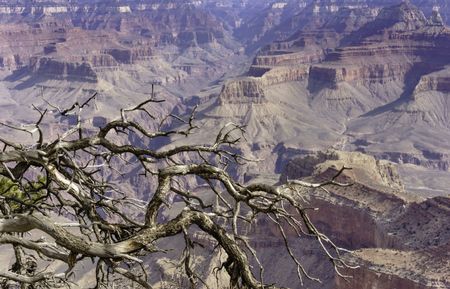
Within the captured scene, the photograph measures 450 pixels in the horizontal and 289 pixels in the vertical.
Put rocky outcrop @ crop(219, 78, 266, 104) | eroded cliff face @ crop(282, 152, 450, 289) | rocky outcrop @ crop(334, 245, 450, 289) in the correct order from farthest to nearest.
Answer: rocky outcrop @ crop(219, 78, 266, 104)
eroded cliff face @ crop(282, 152, 450, 289)
rocky outcrop @ crop(334, 245, 450, 289)

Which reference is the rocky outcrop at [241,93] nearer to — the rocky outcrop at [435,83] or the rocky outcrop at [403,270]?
the rocky outcrop at [435,83]

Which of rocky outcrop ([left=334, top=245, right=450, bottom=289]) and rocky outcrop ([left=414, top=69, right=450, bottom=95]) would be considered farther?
rocky outcrop ([left=414, top=69, right=450, bottom=95])

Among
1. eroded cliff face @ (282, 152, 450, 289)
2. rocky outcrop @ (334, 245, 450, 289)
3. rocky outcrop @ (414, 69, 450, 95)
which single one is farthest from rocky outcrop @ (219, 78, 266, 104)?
rocky outcrop @ (334, 245, 450, 289)

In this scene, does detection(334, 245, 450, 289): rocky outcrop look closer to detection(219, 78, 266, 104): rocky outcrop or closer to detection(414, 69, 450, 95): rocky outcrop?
detection(219, 78, 266, 104): rocky outcrop

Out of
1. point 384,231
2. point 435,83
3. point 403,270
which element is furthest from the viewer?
point 435,83

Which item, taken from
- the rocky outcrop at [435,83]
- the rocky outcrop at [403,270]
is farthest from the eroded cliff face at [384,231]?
the rocky outcrop at [435,83]

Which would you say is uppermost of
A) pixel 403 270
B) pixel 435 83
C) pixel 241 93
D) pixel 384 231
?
pixel 403 270

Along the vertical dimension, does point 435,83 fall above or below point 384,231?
below

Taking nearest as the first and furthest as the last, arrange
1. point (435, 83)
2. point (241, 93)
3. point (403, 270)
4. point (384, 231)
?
point (403, 270), point (384, 231), point (241, 93), point (435, 83)

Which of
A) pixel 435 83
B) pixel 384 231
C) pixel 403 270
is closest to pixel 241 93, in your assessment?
pixel 435 83

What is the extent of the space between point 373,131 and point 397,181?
97046 millimetres

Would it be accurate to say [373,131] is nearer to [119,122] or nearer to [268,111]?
[268,111]

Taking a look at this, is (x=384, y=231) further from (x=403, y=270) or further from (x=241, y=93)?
(x=241, y=93)

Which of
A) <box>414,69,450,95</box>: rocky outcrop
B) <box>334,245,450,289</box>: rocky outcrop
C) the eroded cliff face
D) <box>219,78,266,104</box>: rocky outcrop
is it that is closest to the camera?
<box>334,245,450,289</box>: rocky outcrop
